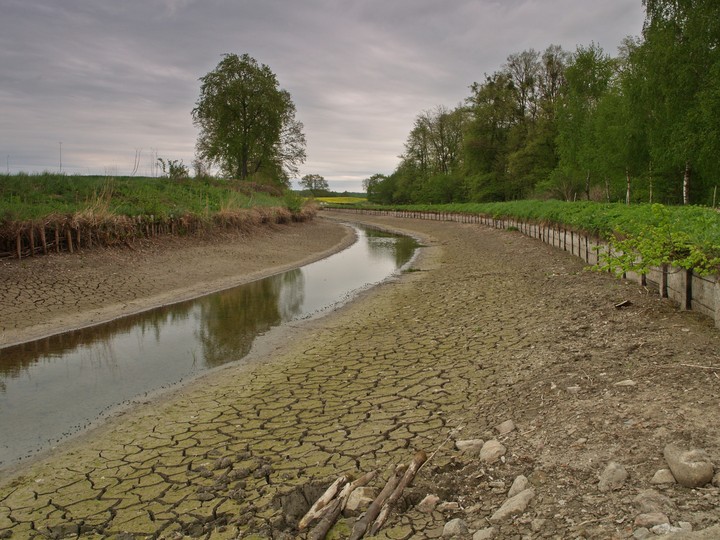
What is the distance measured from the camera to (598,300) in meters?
8.04

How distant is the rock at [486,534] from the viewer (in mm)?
2725

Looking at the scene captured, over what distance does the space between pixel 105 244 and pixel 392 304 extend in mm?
9572

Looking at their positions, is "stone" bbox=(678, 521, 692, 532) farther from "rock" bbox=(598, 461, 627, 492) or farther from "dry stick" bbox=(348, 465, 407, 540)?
"dry stick" bbox=(348, 465, 407, 540)

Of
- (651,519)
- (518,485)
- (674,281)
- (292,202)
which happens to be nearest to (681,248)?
(674,281)

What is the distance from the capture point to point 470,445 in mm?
3934

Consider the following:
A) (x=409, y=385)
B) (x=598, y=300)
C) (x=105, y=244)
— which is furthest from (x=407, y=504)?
(x=105, y=244)

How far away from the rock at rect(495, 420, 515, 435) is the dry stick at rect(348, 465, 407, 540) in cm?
102

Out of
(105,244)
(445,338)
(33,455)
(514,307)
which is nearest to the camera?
(33,455)

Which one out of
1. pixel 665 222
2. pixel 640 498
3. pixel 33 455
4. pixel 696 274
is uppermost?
pixel 665 222

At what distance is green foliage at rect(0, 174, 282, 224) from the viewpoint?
588 inches

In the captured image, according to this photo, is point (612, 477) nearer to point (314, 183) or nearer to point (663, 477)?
point (663, 477)

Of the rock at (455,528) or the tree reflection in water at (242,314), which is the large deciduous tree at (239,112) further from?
the rock at (455,528)

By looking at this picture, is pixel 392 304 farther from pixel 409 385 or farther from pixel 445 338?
pixel 409 385

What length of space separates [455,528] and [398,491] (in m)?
0.46
